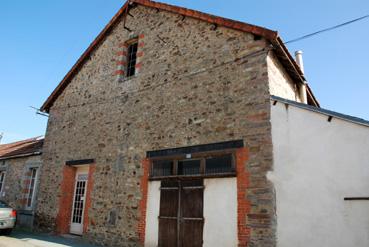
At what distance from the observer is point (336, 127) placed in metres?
5.91

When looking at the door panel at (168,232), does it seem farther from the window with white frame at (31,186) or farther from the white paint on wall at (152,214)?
the window with white frame at (31,186)

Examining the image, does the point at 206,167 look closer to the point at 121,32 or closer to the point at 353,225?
the point at 353,225

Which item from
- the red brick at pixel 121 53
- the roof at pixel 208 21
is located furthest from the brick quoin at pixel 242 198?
the red brick at pixel 121 53

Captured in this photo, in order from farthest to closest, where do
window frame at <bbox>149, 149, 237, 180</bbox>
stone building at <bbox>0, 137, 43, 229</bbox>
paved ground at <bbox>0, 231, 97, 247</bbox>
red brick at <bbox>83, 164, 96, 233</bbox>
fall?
stone building at <bbox>0, 137, 43, 229</bbox> → red brick at <bbox>83, 164, 96, 233</bbox> → paved ground at <bbox>0, 231, 97, 247</bbox> → window frame at <bbox>149, 149, 237, 180</bbox>

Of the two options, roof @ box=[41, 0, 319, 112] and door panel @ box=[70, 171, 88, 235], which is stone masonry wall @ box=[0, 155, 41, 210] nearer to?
roof @ box=[41, 0, 319, 112]

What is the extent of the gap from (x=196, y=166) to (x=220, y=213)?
1.39 meters

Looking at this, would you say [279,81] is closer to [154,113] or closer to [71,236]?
[154,113]

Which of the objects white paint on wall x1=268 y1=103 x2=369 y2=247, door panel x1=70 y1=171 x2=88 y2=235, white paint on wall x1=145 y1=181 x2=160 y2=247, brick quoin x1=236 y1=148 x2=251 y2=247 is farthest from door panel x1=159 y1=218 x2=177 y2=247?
door panel x1=70 y1=171 x2=88 y2=235

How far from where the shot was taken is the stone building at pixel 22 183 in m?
12.2

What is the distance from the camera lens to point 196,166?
7.62 metres

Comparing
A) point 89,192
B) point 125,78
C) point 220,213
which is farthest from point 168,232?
point 125,78

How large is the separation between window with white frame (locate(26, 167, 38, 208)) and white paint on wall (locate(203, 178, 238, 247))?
29.0ft

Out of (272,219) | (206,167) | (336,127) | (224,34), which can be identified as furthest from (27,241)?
(336,127)

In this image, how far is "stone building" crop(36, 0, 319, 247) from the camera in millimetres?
6820
